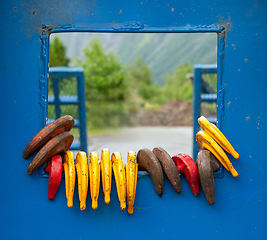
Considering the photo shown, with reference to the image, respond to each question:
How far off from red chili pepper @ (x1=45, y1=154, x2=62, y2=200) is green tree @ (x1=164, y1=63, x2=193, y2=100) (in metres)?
21.7

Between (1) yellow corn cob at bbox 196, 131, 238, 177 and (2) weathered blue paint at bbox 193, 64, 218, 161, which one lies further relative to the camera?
(2) weathered blue paint at bbox 193, 64, 218, 161

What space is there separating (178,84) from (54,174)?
25.7m

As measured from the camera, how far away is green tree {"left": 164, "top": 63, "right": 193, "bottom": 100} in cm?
2316

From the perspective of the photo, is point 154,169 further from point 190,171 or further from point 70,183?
point 70,183

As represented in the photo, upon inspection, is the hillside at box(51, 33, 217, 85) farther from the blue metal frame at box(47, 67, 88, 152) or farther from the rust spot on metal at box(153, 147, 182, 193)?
the rust spot on metal at box(153, 147, 182, 193)

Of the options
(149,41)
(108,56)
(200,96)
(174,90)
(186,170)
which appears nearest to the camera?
(186,170)

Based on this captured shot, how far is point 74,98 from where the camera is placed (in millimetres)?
3529

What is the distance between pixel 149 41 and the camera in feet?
155

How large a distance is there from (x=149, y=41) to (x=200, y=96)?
150ft

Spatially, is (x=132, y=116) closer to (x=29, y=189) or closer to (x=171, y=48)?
(x=29, y=189)

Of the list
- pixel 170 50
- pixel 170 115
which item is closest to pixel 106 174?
A: pixel 170 115

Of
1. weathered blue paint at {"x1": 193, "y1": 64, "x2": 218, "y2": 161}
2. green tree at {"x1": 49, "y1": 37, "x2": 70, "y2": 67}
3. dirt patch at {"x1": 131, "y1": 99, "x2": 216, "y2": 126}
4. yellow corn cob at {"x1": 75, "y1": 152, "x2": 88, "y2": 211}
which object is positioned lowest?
dirt patch at {"x1": 131, "y1": 99, "x2": 216, "y2": 126}

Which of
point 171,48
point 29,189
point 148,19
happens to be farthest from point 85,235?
point 171,48

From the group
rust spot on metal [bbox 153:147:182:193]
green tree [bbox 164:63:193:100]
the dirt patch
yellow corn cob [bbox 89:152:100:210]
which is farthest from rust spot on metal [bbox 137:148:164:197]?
green tree [bbox 164:63:193:100]
